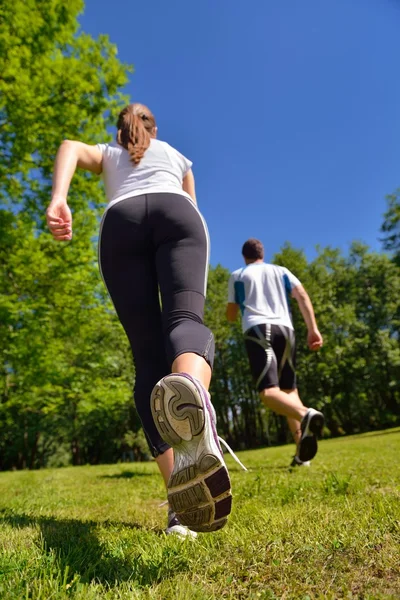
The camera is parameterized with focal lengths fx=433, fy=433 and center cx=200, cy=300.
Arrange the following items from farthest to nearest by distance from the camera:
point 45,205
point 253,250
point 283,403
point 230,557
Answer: point 45,205 → point 253,250 → point 283,403 → point 230,557

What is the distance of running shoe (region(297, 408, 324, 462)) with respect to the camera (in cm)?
406

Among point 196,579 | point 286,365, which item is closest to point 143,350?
point 196,579

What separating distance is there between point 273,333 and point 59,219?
347 centimetres

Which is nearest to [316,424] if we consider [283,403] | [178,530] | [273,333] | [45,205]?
[283,403]

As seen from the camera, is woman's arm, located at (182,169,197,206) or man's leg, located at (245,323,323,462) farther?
man's leg, located at (245,323,323,462)

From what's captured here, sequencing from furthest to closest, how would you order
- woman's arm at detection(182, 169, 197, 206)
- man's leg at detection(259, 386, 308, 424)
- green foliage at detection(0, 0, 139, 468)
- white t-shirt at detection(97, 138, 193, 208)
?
green foliage at detection(0, 0, 139, 468) < man's leg at detection(259, 386, 308, 424) < woman's arm at detection(182, 169, 197, 206) < white t-shirt at detection(97, 138, 193, 208)

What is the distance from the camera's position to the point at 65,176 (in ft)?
6.88

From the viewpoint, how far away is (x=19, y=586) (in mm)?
1246

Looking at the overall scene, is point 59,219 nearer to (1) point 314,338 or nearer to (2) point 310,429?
(2) point 310,429

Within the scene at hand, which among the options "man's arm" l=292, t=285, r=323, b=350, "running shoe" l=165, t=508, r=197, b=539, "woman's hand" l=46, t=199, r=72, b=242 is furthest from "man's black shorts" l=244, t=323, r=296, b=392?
"woman's hand" l=46, t=199, r=72, b=242

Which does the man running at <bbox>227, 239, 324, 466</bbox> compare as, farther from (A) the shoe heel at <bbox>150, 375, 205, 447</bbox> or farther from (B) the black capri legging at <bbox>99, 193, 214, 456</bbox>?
(A) the shoe heel at <bbox>150, 375, 205, 447</bbox>

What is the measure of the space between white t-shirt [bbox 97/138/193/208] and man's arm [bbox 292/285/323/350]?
2586 mm

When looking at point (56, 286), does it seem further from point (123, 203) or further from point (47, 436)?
point (47, 436)

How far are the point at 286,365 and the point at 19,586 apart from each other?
4062 mm
